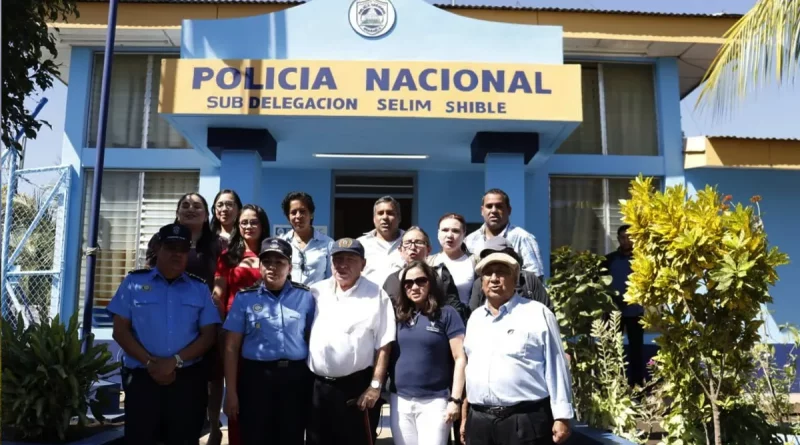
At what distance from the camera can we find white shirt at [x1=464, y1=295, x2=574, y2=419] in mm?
3229

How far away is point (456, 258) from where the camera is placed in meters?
4.43

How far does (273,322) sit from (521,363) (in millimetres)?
1433

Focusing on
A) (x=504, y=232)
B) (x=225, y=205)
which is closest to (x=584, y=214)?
(x=504, y=232)

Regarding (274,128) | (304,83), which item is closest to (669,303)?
(304,83)

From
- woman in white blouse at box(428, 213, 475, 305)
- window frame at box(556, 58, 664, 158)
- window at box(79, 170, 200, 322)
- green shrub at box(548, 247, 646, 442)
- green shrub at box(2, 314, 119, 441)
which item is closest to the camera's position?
green shrub at box(2, 314, 119, 441)

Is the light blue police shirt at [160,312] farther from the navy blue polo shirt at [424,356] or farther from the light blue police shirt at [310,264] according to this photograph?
the navy blue polo shirt at [424,356]

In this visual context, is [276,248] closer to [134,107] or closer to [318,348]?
[318,348]

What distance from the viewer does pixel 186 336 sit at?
3.77m

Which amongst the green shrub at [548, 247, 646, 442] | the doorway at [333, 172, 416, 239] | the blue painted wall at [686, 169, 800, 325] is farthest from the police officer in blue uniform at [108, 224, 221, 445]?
the blue painted wall at [686, 169, 800, 325]

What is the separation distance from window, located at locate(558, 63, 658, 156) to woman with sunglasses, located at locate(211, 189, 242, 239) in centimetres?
645

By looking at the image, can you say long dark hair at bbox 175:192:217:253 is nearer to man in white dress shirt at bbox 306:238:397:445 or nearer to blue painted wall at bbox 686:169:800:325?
man in white dress shirt at bbox 306:238:397:445

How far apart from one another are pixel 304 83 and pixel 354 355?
→ 424cm

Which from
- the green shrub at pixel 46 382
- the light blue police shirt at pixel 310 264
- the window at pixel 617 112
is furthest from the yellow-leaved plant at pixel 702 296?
the window at pixel 617 112

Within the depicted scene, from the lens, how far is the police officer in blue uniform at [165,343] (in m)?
3.66
